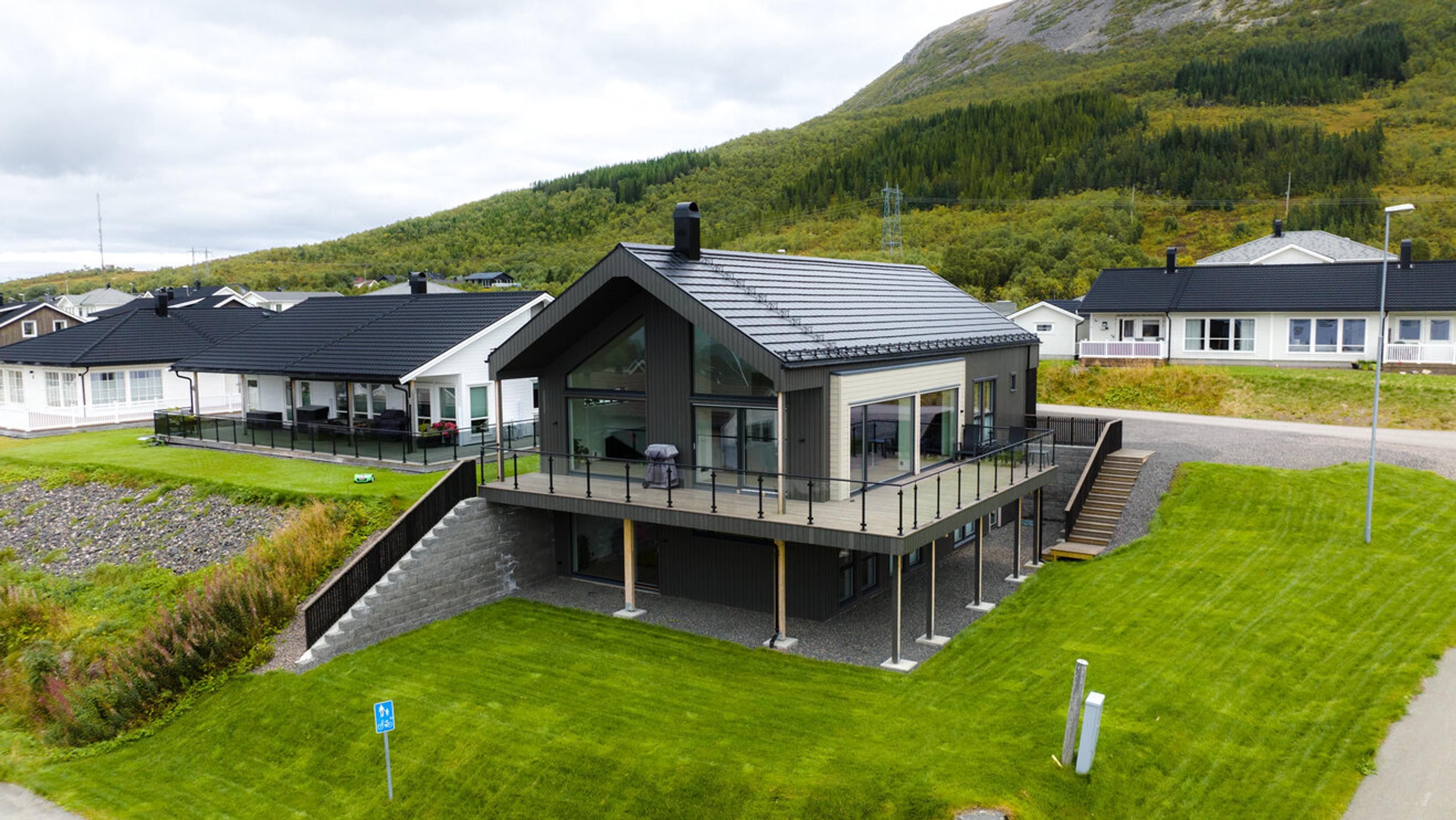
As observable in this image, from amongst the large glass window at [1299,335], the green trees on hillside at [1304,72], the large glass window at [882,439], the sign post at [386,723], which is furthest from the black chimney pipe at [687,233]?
the green trees on hillside at [1304,72]

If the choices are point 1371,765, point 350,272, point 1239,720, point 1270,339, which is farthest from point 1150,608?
point 350,272

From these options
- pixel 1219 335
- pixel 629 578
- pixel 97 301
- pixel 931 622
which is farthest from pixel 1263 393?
pixel 97 301

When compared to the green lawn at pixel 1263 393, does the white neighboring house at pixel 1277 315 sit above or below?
above

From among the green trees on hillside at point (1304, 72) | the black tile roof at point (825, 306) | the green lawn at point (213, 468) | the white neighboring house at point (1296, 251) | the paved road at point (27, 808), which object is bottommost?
the paved road at point (27, 808)

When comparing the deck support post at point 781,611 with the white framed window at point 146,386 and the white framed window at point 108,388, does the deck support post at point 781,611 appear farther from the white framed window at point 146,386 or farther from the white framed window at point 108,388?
the white framed window at point 146,386

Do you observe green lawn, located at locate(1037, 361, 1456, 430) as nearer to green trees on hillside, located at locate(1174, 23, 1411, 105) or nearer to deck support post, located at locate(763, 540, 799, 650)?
deck support post, located at locate(763, 540, 799, 650)

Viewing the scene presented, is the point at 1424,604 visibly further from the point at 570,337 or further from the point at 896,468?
the point at 570,337
